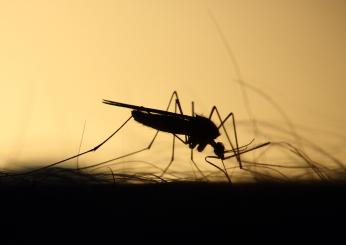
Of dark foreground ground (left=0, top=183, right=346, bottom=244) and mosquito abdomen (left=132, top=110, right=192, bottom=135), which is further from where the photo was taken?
mosquito abdomen (left=132, top=110, right=192, bottom=135)

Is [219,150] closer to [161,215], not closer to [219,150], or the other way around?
[219,150]

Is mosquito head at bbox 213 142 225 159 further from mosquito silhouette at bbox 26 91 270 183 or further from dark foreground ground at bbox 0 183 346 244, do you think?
dark foreground ground at bbox 0 183 346 244

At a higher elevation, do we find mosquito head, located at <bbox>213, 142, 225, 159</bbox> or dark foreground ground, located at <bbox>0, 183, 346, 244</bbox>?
mosquito head, located at <bbox>213, 142, 225, 159</bbox>

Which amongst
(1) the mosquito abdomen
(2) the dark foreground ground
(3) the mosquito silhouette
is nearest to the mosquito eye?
(3) the mosquito silhouette

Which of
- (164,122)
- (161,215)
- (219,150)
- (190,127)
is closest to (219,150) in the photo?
(219,150)

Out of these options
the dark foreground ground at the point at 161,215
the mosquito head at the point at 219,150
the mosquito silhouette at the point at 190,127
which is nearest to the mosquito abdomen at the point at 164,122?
the mosquito silhouette at the point at 190,127

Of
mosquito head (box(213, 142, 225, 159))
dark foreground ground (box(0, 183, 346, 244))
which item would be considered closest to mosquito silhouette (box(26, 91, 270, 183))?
mosquito head (box(213, 142, 225, 159))

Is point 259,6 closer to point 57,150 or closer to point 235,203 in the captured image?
point 57,150

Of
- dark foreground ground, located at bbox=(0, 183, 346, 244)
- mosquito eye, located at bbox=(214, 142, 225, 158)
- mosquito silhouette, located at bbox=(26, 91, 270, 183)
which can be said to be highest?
mosquito silhouette, located at bbox=(26, 91, 270, 183)
